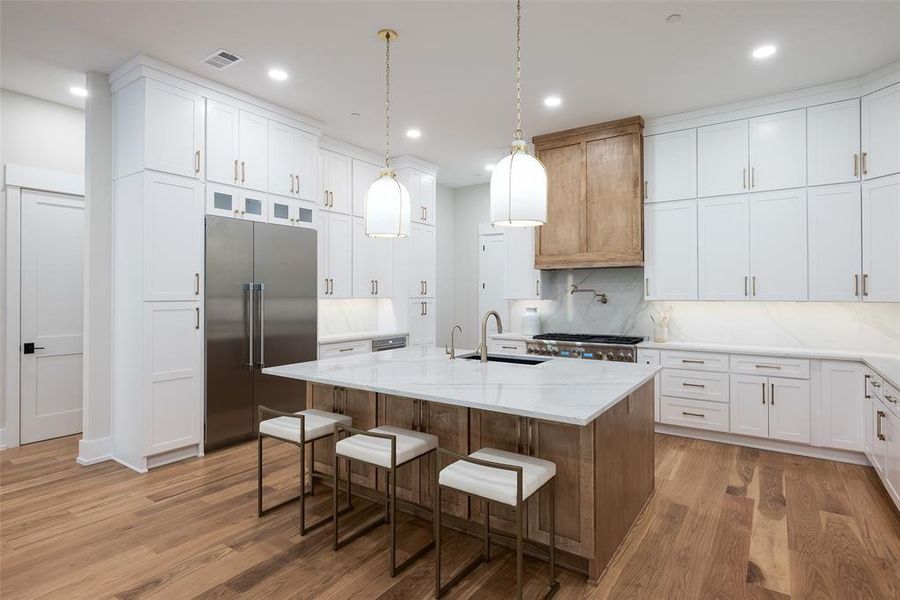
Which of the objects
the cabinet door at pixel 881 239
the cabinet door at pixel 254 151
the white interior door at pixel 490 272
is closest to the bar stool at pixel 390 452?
the cabinet door at pixel 254 151

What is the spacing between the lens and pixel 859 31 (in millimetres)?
→ 3154

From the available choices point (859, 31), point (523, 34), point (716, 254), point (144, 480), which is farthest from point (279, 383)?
point (859, 31)

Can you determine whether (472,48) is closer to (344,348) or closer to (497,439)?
(497,439)

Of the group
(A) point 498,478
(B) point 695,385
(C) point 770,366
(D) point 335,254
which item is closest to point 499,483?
(A) point 498,478

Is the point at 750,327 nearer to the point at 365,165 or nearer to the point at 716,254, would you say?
the point at 716,254

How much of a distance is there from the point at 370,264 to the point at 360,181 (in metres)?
0.97

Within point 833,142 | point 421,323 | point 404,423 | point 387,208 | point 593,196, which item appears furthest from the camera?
point 421,323

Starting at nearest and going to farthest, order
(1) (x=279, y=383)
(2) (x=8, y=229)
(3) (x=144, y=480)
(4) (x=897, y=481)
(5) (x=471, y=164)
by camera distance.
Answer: (4) (x=897, y=481) < (3) (x=144, y=480) < (2) (x=8, y=229) < (1) (x=279, y=383) < (5) (x=471, y=164)

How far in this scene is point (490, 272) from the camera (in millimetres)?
7164

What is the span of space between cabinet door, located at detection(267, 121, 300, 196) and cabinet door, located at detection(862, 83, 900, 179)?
15.8 feet

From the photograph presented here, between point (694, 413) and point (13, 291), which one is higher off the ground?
point (13, 291)

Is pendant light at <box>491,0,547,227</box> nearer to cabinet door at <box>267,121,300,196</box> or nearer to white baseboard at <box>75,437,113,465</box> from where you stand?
cabinet door at <box>267,121,300,196</box>

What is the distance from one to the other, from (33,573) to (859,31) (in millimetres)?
5640

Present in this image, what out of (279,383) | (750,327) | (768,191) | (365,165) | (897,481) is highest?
(365,165)
